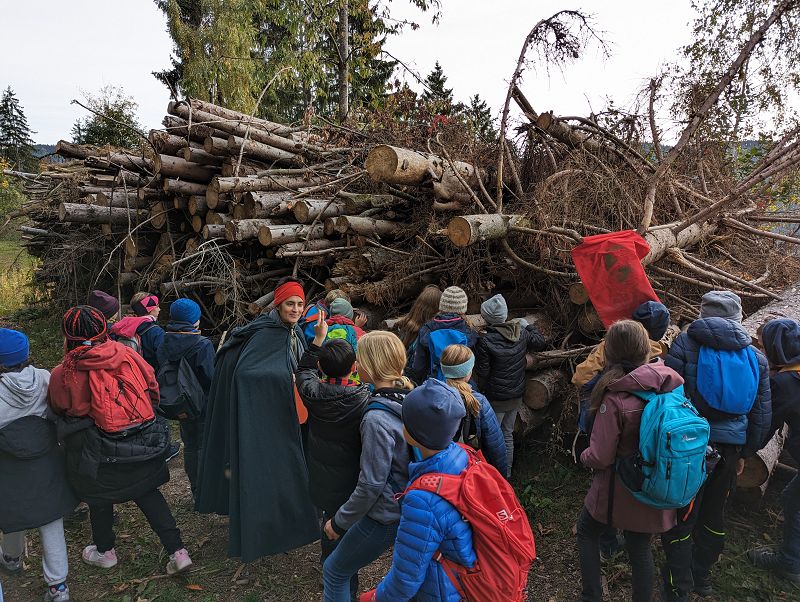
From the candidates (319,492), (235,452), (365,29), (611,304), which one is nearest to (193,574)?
(235,452)

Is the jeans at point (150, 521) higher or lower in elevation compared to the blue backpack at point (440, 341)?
lower

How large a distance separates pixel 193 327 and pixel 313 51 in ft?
52.0

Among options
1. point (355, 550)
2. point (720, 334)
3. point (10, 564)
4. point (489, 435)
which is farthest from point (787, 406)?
point (10, 564)

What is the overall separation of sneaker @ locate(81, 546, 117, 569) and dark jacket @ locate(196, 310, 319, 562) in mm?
1013

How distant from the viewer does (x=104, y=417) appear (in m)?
3.11

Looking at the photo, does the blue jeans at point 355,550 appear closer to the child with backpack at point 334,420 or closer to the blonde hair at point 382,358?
the child with backpack at point 334,420

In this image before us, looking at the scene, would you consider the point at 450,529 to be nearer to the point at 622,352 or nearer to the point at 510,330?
the point at 622,352

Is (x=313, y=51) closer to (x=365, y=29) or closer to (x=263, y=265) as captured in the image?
(x=365, y=29)

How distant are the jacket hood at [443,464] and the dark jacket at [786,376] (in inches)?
91.8

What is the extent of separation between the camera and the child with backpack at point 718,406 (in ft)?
9.74

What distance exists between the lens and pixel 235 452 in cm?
338

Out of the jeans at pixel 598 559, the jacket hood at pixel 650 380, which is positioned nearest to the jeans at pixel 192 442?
the jeans at pixel 598 559

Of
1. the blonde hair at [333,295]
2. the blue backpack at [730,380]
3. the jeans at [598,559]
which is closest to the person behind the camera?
the jeans at [598,559]

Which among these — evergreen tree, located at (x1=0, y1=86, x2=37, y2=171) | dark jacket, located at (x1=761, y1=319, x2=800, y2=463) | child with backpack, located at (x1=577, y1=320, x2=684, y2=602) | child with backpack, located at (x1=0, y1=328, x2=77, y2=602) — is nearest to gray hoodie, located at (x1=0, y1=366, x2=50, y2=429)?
child with backpack, located at (x1=0, y1=328, x2=77, y2=602)
